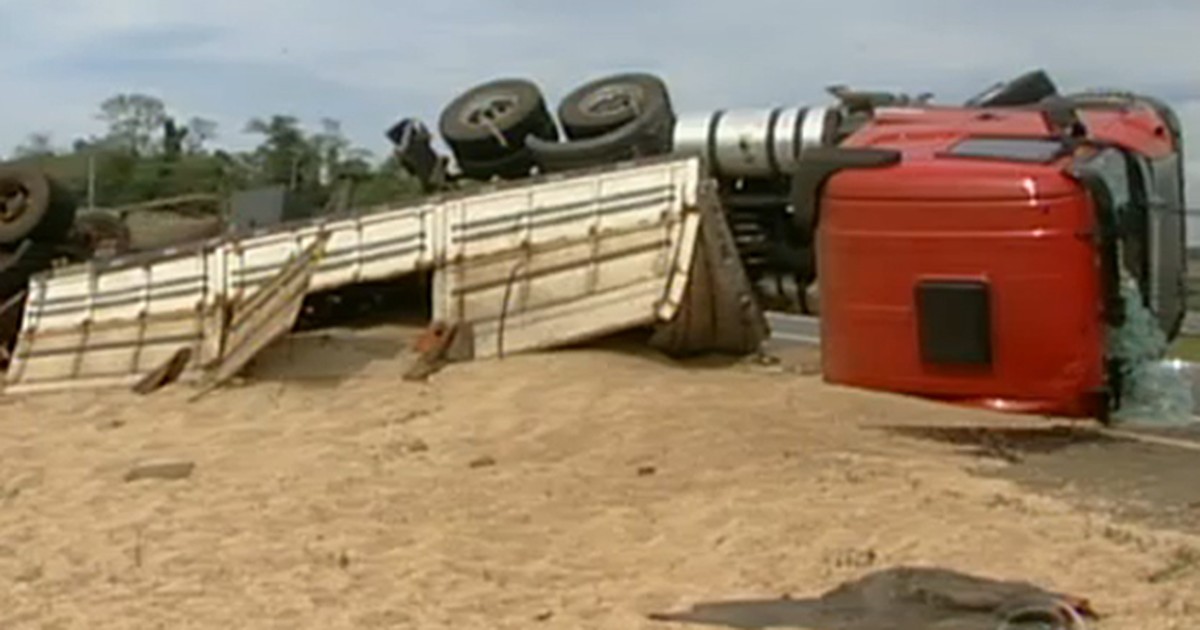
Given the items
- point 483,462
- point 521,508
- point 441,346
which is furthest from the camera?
point 441,346

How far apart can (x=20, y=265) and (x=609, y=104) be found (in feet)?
17.5

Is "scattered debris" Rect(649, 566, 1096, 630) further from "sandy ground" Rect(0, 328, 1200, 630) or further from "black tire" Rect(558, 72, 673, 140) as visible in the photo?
"black tire" Rect(558, 72, 673, 140)

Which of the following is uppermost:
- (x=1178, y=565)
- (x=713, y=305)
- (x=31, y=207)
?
(x=31, y=207)

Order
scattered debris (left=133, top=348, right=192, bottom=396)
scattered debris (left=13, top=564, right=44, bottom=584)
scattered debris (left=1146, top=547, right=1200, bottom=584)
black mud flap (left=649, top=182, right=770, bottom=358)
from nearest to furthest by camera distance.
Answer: scattered debris (left=1146, top=547, right=1200, bottom=584) → scattered debris (left=13, top=564, right=44, bottom=584) → black mud flap (left=649, top=182, right=770, bottom=358) → scattered debris (left=133, top=348, right=192, bottom=396)

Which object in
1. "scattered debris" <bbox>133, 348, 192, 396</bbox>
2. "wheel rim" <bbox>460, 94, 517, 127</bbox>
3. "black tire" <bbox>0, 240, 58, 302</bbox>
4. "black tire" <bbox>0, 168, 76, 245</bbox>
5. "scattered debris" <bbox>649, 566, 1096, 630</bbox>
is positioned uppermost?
"wheel rim" <bbox>460, 94, 517, 127</bbox>

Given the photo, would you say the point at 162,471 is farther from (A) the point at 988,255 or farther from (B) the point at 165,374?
(A) the point at 988,255

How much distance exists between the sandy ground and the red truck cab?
0.33m

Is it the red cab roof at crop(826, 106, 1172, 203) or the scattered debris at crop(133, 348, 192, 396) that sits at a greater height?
the red cab roof at crop(826, 106, 1172, 203)

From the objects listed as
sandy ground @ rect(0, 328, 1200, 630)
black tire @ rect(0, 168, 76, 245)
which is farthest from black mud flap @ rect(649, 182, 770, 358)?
black tire @ rect(0, 168, 76, 245)

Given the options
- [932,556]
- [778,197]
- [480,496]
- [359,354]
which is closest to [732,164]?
[778,197]

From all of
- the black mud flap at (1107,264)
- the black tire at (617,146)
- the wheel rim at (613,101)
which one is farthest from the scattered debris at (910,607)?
the wheel rim at (613,101)

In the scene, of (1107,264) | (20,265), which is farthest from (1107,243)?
(20,265)

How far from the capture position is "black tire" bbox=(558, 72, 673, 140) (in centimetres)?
1689

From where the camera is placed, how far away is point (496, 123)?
56.6 ft
